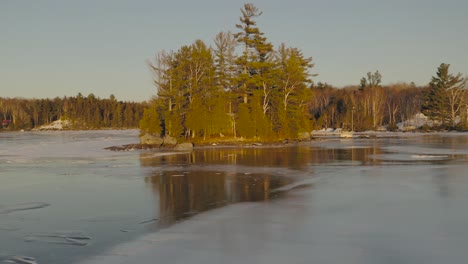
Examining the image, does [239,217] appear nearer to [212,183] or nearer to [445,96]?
[212,183]

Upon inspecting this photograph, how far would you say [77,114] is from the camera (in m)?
156

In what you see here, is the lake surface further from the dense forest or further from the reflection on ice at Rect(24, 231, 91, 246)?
the dense forest

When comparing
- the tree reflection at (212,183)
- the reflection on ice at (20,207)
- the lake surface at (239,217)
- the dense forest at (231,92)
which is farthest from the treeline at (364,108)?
the reflection on ice at (20,207)

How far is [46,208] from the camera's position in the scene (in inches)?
543

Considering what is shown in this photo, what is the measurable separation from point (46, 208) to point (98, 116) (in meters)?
150

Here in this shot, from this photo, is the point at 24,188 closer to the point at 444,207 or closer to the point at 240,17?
the point at 444,207

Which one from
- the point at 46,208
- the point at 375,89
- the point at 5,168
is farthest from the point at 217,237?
the point at 375,89

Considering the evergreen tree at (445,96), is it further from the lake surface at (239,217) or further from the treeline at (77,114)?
the treeline at (77,114)

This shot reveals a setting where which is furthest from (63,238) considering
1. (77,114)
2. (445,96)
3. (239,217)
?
(77,114)

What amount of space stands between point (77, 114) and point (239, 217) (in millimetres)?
156183

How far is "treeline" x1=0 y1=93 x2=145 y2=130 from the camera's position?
157 metres

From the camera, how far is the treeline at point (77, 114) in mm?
157250

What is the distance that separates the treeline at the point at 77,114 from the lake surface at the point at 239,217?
142 m

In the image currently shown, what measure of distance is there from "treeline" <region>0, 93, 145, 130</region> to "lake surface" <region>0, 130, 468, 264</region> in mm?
142308
